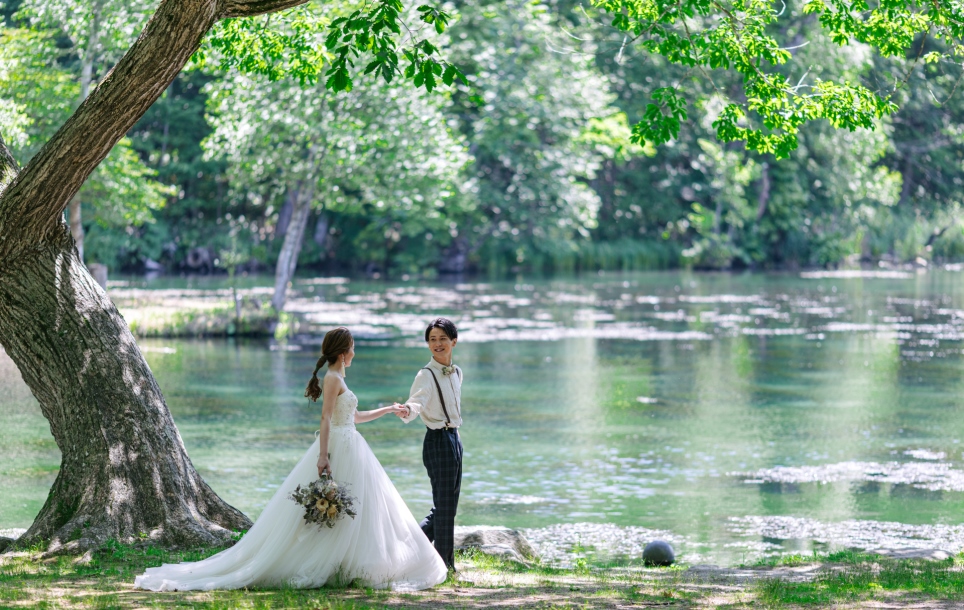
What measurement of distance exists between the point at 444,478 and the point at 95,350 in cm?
288

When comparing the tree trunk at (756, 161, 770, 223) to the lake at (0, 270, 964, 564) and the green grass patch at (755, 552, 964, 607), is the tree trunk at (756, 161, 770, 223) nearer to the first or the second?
the lake at (0, 270, 964, 564)

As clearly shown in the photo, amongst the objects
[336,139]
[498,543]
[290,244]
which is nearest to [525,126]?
[290,244]

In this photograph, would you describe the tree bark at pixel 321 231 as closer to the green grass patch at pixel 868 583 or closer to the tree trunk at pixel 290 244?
the tree trunk at pixel 290 244

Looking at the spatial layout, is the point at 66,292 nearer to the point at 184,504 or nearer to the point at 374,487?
the point at 184,504

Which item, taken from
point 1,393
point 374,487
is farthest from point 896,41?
point 1,393

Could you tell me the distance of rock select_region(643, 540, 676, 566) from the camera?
9.91m

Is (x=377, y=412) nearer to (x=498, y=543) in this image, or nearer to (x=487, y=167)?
(x=498, y=543)

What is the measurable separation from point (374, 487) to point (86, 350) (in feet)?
9.18

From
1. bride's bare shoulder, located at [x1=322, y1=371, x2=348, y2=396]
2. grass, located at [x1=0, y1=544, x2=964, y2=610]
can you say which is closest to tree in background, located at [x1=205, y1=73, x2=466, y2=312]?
grass, located at [x1=0, y1=544, x2=964, y2=610]

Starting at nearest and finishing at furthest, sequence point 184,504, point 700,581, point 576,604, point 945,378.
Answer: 1. point 576,604
2. point 700,581
3. point 184,504
4. point 945,378

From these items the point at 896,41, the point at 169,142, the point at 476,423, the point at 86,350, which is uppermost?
the point at 169,142

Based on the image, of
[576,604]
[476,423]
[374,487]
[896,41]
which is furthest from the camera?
[476,423]

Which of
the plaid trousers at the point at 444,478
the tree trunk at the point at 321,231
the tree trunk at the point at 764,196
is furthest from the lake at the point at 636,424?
the tree trunk at the point at 764,196

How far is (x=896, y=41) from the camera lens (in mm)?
12086
